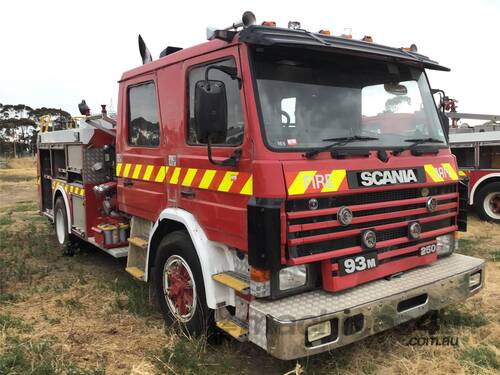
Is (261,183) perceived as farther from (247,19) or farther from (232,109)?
(247,19)

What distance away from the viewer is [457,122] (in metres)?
12.4

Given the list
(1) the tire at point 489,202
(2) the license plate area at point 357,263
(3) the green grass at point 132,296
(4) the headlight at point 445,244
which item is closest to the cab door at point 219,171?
(2) the license plate area at point 357,263

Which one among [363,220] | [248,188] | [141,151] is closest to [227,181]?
[248,188]

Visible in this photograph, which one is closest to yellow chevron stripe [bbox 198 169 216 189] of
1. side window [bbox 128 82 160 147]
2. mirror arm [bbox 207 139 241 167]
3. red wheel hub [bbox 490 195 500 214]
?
mirror arm [bbox 207 139 241 167]

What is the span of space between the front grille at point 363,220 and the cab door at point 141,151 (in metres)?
1.63

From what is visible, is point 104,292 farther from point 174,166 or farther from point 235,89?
point 235,89

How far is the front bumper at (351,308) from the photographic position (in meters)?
2.81

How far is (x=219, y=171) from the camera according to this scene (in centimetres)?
344

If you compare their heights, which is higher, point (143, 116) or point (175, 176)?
point (143, 116)

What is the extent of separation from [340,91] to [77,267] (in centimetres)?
458

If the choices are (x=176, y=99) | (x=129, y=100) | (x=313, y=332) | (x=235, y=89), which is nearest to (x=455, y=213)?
(x=313, y=332)

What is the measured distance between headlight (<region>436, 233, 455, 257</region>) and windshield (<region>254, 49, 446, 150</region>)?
84cm

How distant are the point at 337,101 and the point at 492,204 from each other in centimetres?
763

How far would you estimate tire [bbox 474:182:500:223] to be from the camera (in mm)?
9516
